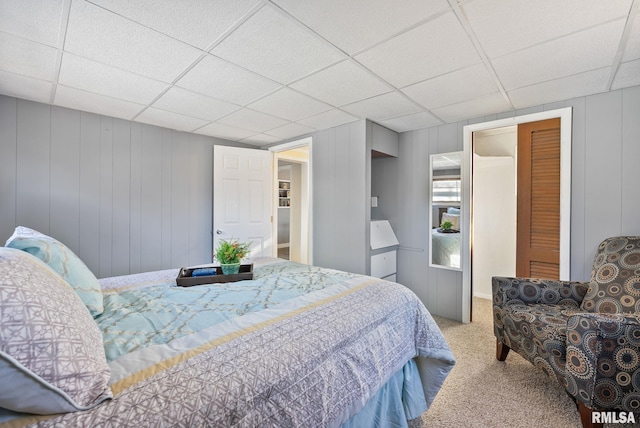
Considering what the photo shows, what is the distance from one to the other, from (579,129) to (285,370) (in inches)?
126

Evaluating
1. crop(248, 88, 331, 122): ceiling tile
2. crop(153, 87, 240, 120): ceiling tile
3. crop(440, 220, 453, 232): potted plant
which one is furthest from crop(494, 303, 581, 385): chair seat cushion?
crop(153, 87, 240, 120): ceiling tile

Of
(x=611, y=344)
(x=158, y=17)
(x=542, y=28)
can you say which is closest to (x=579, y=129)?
(x=542, y=28)

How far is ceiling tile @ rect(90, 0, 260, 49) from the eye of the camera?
1379 mm

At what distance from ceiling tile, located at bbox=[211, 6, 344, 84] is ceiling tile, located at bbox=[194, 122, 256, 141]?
5.05ft

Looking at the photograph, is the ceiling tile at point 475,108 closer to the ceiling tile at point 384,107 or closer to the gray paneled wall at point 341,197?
the ceiling tile at point 384,107

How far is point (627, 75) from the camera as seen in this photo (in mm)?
2088

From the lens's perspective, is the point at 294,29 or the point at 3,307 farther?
the point at 294,29

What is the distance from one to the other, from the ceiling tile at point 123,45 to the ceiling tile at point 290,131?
60.2 inches

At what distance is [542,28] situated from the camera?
1555 millimetres

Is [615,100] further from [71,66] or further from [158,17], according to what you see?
[71,66]

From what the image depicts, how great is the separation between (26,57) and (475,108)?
11.9 feet

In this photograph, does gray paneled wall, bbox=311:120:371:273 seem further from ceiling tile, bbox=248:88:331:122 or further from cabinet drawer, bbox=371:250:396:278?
ceiling tile, bbox=248:88:331:122

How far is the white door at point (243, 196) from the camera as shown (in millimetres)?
3803

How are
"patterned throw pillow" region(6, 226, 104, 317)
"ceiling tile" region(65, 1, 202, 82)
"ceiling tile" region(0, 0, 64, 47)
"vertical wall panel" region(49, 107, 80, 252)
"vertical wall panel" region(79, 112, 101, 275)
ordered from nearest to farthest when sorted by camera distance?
"patterned throw pillow" region(6, 226, 104, 317) → "ceiling tile" region(0, 0, 64, 47) → "ceiling tile" region(65, 1, 202, 82) → "vertical wall panel" region(49, 107, 80, 252) → "vertical wall panel" region(79, 112, 101, 275)
